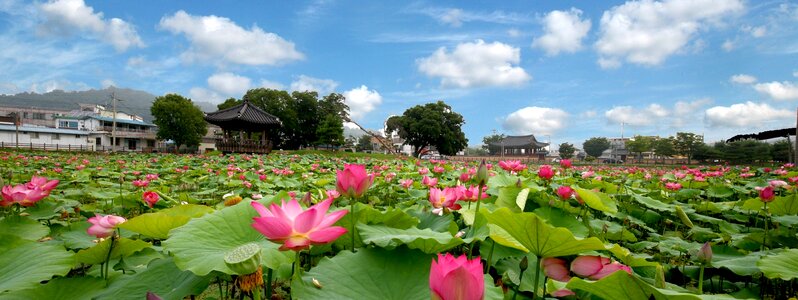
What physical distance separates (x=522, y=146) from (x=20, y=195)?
56076 mm

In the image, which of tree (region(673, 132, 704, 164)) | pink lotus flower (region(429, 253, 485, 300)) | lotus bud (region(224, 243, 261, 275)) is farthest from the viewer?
tree (region(673, 132, 704, 164))

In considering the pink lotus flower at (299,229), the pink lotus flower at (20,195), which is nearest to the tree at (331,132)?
the pink lotus flower at (20,195)

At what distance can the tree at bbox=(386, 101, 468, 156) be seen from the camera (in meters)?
33.5

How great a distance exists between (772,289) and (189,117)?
35.6 metres

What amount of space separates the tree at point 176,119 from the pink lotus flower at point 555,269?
35.0 metres

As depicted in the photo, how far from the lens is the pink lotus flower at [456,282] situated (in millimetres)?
450

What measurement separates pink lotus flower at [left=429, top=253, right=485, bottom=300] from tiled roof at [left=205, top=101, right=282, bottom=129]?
57.5 ft

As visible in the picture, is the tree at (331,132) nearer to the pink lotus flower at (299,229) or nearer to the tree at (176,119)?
the tree at (176,119)

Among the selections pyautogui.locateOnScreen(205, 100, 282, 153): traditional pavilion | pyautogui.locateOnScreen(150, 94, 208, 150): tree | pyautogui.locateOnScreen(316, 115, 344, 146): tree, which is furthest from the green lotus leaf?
pyautogui.locateOnScreen(150, 94, 208, 150): tree

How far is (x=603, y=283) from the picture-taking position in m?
0.64

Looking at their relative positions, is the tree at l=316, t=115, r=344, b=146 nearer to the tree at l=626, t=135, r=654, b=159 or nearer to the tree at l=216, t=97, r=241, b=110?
the tree at l=216, t=97, r=241, b=110

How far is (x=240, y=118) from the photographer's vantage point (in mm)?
16703

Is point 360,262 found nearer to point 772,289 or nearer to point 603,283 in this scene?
point 603,283

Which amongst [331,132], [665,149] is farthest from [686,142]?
[331,132]
